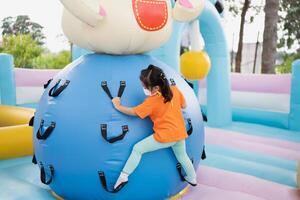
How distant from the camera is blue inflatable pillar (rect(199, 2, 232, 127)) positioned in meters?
4.64

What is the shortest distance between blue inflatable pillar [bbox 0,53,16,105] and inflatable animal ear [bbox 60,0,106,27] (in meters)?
2.76

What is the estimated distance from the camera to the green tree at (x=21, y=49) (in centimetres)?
1066

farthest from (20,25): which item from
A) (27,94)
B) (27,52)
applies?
(27,94)

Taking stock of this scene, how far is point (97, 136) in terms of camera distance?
2008 mm

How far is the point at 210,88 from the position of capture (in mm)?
4734

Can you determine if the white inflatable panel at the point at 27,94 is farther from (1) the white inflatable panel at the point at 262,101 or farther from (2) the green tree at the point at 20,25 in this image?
(2) the green tree at the point at 20,25

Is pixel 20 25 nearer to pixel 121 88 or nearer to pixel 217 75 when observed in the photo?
pixel 217 75

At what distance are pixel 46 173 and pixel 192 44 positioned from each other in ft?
9.26

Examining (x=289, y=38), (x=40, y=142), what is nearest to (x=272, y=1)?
(x=289, y=38)

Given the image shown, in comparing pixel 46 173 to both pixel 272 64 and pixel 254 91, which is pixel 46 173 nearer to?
pixel 254 91

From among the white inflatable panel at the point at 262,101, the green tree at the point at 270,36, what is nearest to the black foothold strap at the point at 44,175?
the white inflatable panel at the point at 262,101

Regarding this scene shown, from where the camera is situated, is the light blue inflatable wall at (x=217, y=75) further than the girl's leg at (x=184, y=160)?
Yes

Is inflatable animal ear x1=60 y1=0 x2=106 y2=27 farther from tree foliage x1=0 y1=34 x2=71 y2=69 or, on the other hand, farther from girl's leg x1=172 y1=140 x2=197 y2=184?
tree foliage x1=0 y1=34 x2=71 y2=69

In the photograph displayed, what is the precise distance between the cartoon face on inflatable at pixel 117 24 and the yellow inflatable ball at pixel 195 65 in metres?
1.97
